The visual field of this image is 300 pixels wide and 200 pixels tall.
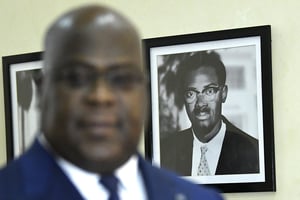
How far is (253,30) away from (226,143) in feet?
1.07

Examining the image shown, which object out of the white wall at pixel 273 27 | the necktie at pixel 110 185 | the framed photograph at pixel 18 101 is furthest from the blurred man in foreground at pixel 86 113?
the framed photograph at pixel 18 101

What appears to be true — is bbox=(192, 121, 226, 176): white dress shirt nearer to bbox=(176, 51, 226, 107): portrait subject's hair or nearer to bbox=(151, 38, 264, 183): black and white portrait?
bbox=(151, 38, 264, 183): black and white portrait

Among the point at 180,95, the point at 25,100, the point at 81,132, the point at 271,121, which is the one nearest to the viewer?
the point at 81,132

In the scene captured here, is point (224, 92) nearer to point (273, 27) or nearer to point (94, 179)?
point (273, 27)

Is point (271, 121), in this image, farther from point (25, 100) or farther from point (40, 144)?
point (40, 144)

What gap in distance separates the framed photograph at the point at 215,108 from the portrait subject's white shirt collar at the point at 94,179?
1145 millimetres

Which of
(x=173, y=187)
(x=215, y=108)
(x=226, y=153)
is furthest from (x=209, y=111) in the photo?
(x=173, y=187)

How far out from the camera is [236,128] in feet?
5.96

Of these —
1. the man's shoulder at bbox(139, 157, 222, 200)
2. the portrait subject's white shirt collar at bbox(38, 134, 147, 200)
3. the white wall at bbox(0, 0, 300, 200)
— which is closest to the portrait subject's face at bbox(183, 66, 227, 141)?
the white wall at bbox(0, 0, 300, 200)

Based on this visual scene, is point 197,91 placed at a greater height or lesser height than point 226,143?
greater

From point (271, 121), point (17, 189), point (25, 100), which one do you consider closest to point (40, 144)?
point (17, 189)

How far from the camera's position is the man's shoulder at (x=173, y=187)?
70cm

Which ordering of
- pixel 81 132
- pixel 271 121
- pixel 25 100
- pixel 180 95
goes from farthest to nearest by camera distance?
pixel 25 100 → pixel 180 95 → pixel 271 121 → pixel 81 132

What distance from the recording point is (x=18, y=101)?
2.15 metres
